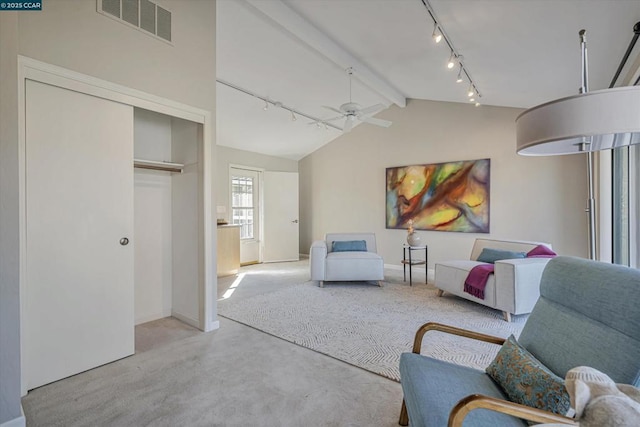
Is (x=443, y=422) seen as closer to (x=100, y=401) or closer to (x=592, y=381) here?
(x=592, y=381)

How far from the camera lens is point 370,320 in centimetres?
322

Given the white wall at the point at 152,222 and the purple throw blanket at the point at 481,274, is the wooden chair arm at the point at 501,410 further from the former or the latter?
the white wall at the point at 152,222

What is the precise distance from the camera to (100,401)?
188 centimetres

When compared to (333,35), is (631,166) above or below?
below

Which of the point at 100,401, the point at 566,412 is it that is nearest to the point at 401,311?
the point at 566,412

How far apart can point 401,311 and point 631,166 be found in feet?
8.18

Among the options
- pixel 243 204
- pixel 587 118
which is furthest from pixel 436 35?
pixel 243 204

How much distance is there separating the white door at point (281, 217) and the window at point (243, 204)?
0.31 meters

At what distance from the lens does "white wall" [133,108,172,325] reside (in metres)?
3.10

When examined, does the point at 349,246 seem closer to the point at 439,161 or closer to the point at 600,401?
the point at 439,161

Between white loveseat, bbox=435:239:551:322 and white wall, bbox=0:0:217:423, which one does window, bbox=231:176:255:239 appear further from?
white loveseat, bbox=435:239:551:322

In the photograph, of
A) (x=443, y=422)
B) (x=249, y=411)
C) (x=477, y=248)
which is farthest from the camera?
(x=477, y=248)

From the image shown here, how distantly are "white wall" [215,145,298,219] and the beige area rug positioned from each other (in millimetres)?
2585

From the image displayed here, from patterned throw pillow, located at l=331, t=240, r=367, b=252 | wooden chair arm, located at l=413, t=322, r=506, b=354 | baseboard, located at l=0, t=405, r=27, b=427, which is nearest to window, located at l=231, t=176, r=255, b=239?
patterned throw pillow, located at l=331, t=240, r=367, b=252
